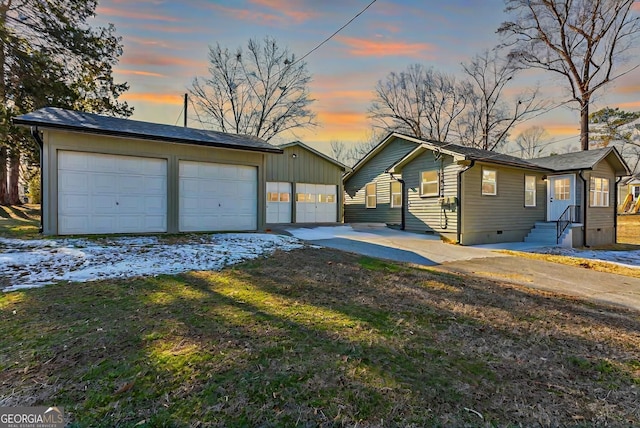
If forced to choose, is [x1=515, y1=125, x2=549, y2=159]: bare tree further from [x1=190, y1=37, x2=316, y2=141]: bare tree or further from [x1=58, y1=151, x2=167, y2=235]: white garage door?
[x1=58, y1=151, x2=167, y2=235]: white garage door

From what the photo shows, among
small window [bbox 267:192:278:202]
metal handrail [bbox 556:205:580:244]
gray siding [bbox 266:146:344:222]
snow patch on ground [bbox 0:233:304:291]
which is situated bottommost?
snow patch on ground [bbox 0:233:304:291]

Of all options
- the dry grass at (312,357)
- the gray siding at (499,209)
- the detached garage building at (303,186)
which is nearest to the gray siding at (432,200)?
the gray siding at (499,209)

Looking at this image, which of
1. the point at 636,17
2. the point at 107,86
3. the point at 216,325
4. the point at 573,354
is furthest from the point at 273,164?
the point at 636,17

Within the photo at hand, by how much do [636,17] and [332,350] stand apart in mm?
28267

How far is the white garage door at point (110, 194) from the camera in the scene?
9.04 metres

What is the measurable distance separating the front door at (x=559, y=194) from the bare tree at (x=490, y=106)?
1592 centimetres

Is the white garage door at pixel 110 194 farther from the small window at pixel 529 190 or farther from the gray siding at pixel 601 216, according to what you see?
the gray siding at pixel 601 216

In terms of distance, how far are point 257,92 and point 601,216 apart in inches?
1013

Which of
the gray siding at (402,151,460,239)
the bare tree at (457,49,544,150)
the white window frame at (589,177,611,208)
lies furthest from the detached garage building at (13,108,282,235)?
the bare tree at (457,49,544,150)

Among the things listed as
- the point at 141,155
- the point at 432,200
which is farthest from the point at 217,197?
the point at 432,200

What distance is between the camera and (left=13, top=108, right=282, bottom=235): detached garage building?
Answer: 29.1 ft

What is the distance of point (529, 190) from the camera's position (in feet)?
47.1

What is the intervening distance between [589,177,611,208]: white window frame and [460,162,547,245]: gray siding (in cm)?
194

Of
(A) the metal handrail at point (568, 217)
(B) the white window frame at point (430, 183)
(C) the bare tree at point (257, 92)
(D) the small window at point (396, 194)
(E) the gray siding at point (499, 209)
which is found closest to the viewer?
(E) the gray siding at point (499, 209)
